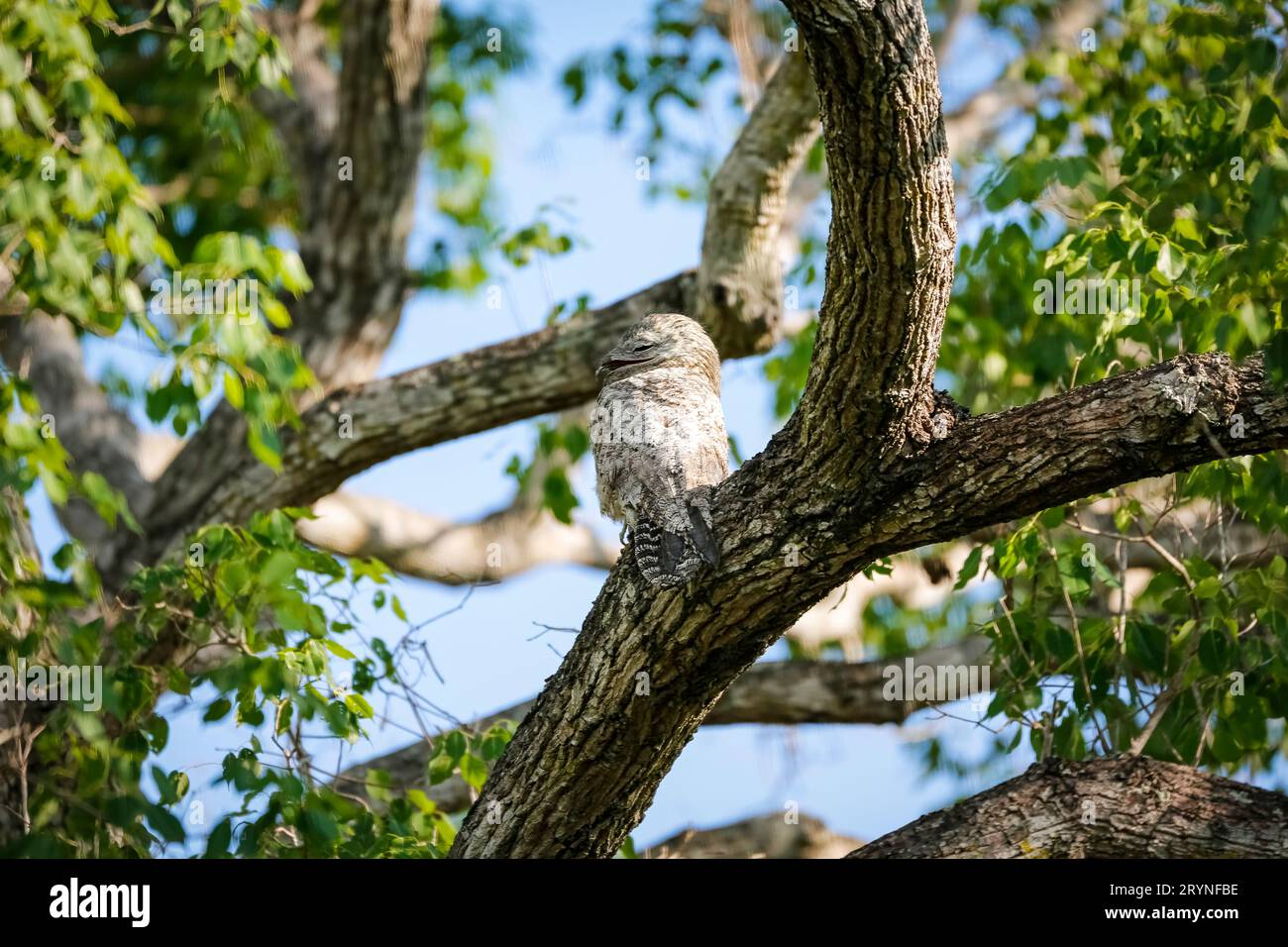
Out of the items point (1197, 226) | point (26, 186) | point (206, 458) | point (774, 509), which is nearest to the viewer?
point (774, 509)

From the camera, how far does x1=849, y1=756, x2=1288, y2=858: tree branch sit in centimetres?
309

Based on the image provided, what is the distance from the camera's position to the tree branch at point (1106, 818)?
3094 millimetres

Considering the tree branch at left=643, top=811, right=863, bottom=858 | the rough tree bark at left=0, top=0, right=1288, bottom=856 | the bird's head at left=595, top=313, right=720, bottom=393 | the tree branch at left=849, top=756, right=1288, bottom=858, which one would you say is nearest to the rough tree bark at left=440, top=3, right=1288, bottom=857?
the rough tree bark at left=0, top=0, right=1288, bottom=856

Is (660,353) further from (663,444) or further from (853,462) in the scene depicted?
(853,462)

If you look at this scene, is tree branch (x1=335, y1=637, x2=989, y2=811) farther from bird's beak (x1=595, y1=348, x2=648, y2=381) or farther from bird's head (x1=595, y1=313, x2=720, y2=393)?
bird's beak (x1=595, y1=348, x2=648, y2=381)

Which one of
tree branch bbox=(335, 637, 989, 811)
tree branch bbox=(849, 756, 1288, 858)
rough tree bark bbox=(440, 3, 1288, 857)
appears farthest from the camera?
tree branch bbox=(335, 637, 989, 811)

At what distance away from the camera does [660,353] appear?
13.1 feet

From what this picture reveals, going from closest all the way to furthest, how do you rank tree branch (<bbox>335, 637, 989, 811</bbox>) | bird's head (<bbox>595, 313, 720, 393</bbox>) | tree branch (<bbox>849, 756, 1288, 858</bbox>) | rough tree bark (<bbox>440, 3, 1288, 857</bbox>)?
rough tree bark (<bbox>440, 3, 1288, 857</bbox>), tree branch (<bbox>849, 756, 1288, 858</bbox>), bird's head (<bbox>595, 313, 720, 393</bbox>), tree branch (<bbox>335, 637, 989, 811</bbox>)

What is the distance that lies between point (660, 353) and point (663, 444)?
0.61 metres

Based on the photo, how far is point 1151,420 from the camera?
268 cm

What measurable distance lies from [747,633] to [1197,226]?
2.23 metres
